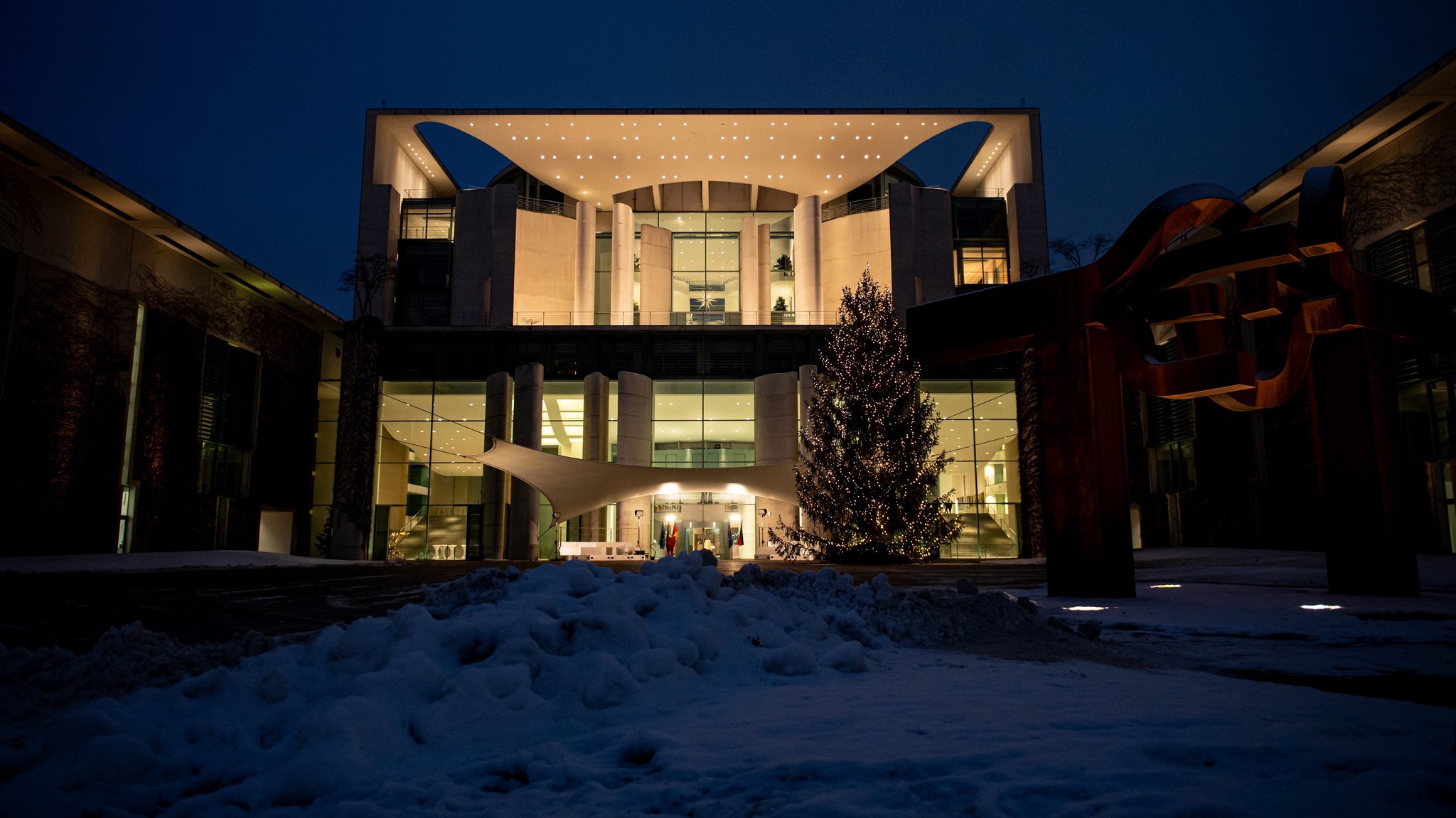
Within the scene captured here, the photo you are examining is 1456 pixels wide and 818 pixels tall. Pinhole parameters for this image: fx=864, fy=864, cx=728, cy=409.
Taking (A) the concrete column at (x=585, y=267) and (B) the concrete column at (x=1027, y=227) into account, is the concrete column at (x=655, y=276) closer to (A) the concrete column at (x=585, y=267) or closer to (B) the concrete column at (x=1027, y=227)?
(A) the concrete column at (x=585, y=267)

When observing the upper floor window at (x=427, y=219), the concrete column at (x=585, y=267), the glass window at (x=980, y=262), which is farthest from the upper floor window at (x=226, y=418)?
the glass window at (x=980, y=262)

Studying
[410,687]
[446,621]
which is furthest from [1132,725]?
[446,621]

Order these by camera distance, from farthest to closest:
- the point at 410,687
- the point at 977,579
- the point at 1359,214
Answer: the point at 1359,214, the point at 977,579, the point at 410,687

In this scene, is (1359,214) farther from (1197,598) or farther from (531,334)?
(531,334)

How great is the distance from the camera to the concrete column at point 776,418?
3045 centimetres

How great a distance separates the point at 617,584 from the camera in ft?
14.9

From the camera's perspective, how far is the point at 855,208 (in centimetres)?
3659

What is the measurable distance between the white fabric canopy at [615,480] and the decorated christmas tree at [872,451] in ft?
7.30

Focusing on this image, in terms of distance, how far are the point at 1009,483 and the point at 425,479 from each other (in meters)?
21.0

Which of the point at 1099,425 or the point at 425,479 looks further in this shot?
the point at 425,479

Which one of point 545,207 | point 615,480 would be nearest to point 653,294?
point 545,207

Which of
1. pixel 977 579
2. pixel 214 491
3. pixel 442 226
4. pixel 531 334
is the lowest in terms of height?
pixel 977 579

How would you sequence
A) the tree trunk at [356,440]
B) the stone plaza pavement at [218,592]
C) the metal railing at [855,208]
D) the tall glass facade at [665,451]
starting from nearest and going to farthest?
1. the stone plaza pavement at [218,592]
2. the tree trunk at [356,440]
3. the tall glass facade at [665,451]
4. the metal railing at [855,208]

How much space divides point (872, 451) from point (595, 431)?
12725 millimetres
